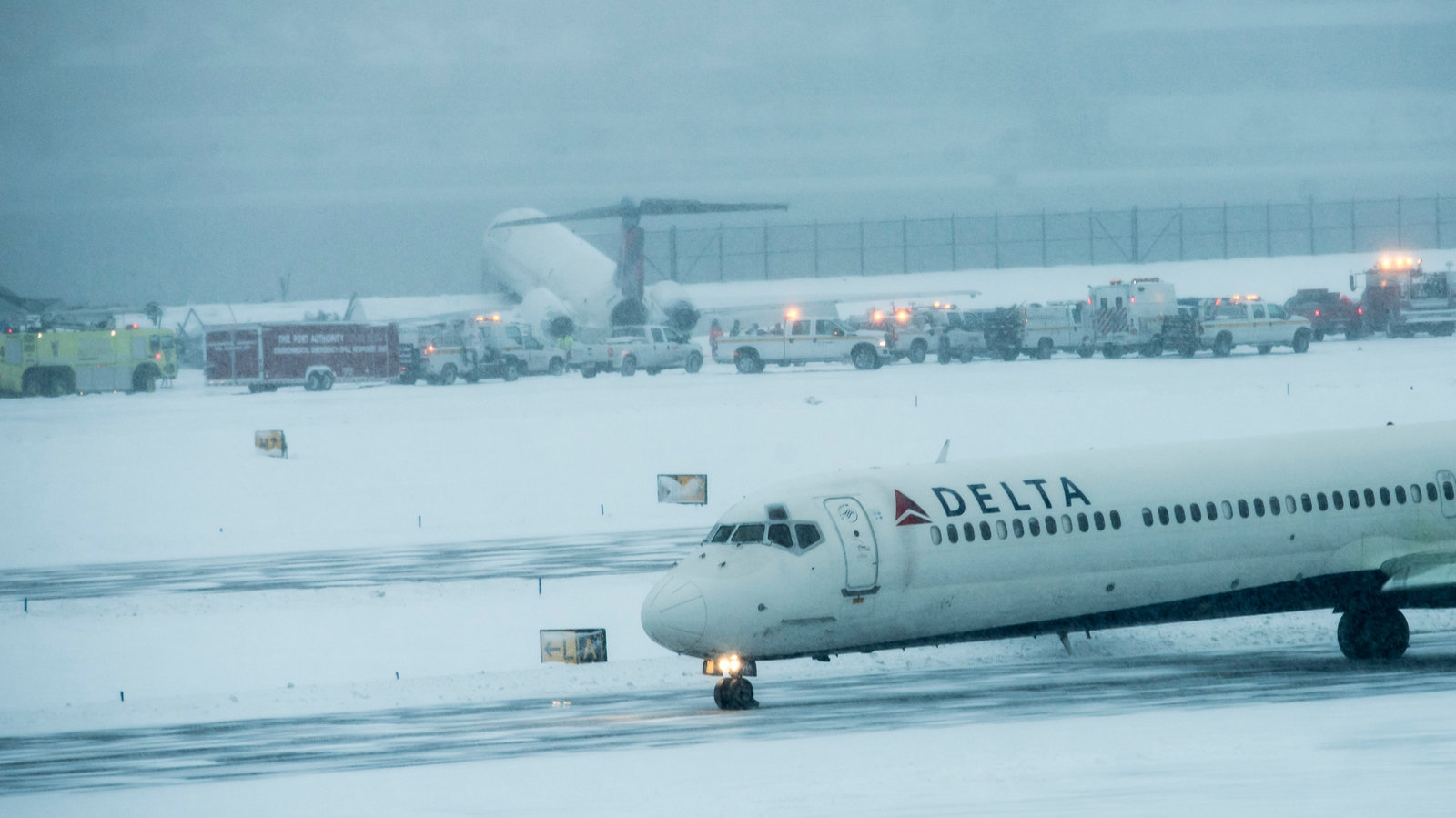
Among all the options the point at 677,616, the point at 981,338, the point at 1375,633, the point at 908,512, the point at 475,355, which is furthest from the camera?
the point at 475,355

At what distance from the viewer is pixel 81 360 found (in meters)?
80.4

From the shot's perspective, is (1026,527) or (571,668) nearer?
(1026,527)

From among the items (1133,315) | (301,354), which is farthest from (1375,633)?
(301,354)

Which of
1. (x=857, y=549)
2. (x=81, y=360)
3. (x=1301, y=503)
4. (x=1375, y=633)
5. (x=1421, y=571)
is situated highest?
(x=81, y=360)

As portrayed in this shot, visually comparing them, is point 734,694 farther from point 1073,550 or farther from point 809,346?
point 809,346

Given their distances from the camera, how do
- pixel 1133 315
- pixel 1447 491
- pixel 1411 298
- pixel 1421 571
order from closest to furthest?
pixel 1421 571 → pixel 1447 491 → pixel 1133 315 → pixel 1411 298

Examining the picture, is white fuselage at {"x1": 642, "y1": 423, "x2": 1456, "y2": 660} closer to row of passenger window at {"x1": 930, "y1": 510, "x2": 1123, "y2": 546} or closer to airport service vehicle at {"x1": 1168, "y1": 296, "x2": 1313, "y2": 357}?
row of passenger window at {"x1": 930, "y1": 510, "x2": 1123, "y2": 546}

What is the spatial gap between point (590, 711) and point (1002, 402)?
1286 inches

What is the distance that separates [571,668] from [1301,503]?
927 cm

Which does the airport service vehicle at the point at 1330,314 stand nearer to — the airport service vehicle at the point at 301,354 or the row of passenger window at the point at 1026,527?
the airport service vehicle at the point at 301,354

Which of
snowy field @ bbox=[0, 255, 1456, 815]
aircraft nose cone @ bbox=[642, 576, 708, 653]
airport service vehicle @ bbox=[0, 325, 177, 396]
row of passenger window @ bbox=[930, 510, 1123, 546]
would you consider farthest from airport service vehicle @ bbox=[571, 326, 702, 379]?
aircraft nose cone @ bbox=[642, 576, 708, 653]

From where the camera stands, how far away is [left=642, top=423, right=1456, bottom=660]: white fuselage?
66.5 ft

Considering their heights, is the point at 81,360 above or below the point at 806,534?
above

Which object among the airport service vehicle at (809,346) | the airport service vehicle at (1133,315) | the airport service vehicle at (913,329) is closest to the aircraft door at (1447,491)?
the airport service vehicle at (809,346)
